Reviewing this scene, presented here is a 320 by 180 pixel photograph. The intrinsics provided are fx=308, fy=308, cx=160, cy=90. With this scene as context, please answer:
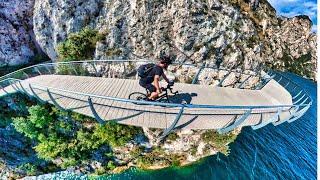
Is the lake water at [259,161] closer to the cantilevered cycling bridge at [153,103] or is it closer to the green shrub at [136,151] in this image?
the green shrub at [136,151]

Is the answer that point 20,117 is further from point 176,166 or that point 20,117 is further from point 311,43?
point 311,43

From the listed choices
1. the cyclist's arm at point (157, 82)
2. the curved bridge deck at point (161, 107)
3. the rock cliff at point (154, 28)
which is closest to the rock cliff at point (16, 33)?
the rock cliff at point (154, 28)

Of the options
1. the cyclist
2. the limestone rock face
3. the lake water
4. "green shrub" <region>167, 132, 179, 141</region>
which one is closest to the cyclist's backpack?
the cyclist

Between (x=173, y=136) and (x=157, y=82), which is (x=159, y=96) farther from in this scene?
(x=173, y=136)

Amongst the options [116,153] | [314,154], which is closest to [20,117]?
[116,153]

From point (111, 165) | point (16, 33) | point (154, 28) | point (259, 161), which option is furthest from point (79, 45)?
point (259, 161)

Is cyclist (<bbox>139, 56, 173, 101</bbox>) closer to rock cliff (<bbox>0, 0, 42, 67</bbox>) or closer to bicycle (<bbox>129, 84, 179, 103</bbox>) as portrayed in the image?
bicycle (<bbox>129, 84, 179, 103</bbox>)

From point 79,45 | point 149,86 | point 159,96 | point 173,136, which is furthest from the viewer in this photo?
point 79,45
